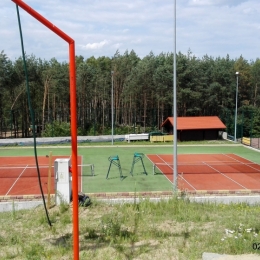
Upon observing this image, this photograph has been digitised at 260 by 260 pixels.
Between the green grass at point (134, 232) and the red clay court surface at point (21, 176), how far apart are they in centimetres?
575

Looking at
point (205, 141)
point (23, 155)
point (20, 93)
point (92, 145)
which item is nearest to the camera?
point (23, 155)

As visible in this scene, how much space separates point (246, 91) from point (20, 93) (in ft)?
88.2

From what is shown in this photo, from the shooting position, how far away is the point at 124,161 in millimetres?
20422

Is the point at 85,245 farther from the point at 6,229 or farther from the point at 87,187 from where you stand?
the point at 87,187

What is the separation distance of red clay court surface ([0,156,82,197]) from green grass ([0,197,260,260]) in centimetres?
575

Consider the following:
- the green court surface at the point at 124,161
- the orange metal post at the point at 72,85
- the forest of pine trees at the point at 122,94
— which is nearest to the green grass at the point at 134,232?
the orange metal post at the point at 72,85

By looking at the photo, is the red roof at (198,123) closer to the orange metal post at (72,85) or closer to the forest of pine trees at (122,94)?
the forest of pine trees at (122,94)

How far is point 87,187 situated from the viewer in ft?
47.8

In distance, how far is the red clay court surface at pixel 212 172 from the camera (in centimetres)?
1511

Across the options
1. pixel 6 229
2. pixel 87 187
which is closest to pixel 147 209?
pixel 6 229

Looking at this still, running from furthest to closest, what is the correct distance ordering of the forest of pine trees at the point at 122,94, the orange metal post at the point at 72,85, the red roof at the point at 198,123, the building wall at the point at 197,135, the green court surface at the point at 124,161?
the forest of pine trees at the point at 122,94 → the building wall at the point at 197,135 → the red roof at the point at 198,123 → the green court surface at the point at 124,161 → the orange metal post at the point at 72,85

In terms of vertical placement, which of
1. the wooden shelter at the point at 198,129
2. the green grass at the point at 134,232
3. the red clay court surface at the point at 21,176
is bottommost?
the red clay court surface at the point at 21,176

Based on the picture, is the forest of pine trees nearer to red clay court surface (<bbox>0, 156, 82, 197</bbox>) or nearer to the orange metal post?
red clay court surface (<bbox>0, 156, 82, 197</bbox>)

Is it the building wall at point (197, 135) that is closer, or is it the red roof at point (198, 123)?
the red roof at point (198, 123)
